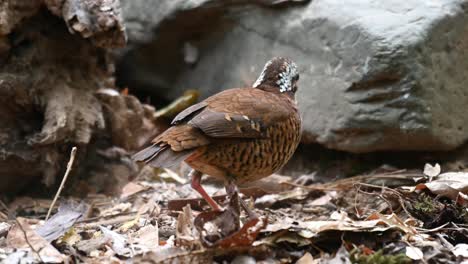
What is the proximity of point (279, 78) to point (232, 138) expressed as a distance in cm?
73

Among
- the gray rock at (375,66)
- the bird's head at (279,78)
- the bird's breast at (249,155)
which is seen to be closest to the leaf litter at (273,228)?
the bird's breast at (249,155)

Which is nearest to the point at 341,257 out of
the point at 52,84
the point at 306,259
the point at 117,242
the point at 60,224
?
the point at 306,259

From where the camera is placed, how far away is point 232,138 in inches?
134

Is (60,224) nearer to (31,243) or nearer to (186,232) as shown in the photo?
(31,243)

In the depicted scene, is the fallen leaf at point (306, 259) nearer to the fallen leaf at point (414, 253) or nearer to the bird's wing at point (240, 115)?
the fallen leaf at point (414, 253)

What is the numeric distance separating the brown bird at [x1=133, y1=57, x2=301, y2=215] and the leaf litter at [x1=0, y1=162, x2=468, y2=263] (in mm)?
204

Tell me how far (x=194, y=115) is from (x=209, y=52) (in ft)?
7.05

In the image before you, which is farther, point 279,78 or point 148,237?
point 279,78

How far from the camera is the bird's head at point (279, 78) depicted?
4.00m

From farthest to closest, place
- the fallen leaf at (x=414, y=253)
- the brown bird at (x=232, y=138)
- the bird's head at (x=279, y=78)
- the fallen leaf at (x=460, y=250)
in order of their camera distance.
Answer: the bird's head at (x=279, y=78), the brown bird at (x=232, y=138), the fallen leaf at (x=460, y=250), the fallen leaf at (x=414, y=253)

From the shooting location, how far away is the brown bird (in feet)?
10.9

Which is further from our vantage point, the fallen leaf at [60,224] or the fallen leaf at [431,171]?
the fallen leaf at [431,171]

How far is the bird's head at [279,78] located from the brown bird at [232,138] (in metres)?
0.22

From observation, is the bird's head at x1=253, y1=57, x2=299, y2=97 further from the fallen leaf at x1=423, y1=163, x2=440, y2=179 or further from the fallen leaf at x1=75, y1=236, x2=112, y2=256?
the fallen leaf at x1=75, y1=236, x2=112, y2=256
